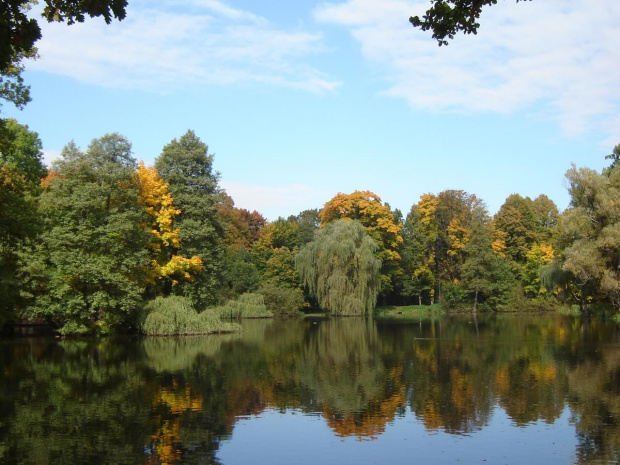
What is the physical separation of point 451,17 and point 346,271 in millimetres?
41974

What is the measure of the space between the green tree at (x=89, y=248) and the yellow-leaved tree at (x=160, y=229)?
138 cm

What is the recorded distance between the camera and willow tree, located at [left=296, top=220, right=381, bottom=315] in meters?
48.5

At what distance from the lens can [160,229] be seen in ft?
111

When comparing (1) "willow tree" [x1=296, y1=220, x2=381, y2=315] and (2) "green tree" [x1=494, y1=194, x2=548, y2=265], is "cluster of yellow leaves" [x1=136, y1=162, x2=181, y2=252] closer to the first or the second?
(1) "willow tree" [x1=296, y1=220, x2=381, y2=315]

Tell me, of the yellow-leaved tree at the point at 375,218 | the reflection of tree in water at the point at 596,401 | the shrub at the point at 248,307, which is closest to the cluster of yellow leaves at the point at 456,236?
the yellow-leaved tree at the point at 375,218

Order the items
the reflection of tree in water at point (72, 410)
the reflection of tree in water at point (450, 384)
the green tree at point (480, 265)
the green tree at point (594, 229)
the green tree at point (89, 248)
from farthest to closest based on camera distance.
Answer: the green tree at point (480, 265) < the green tree at point (594, 229) < the green tree at point (89, 248) < the reflection of tree in water at point (450, 384) < the reflection of tree in water at point (72, 410)

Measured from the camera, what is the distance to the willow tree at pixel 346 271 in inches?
1908

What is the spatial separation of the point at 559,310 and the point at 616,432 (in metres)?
47.9

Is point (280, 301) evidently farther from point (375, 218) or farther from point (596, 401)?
point (596, 401)

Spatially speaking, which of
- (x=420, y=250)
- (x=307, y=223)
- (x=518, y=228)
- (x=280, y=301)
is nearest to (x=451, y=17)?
(x=280, y=301)

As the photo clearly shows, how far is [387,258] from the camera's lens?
189 feet

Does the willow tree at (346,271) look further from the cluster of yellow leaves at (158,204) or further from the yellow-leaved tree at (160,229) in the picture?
the cluster of yellow leaves at (158,204)

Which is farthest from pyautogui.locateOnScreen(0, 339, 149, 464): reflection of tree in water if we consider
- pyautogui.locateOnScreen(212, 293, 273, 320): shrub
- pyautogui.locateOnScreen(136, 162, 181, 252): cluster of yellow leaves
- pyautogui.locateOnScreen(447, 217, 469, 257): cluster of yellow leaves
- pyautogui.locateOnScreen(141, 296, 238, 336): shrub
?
pyautogui.locateOnScreen(447, 217, 469, 257): cluster of yellow leaves

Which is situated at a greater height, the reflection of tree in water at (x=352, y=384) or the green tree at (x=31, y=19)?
the green tree at (x=31, y=19)
